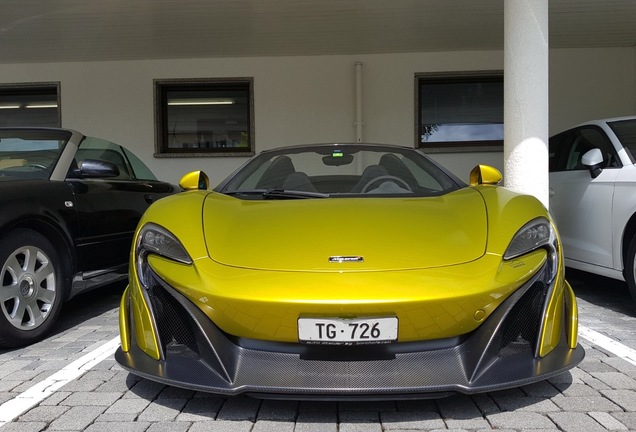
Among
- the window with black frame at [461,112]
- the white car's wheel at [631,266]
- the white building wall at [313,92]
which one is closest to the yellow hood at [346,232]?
the white car's wheel at [631,266]

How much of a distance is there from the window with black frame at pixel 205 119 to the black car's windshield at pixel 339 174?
16.8 feet

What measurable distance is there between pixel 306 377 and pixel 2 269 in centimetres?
206

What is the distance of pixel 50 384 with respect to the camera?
2453 millimetres

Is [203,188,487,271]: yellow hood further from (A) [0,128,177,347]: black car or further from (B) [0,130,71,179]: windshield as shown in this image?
(B) [0,130,71,179]: windshield

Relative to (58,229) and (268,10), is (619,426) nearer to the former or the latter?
(58,229)

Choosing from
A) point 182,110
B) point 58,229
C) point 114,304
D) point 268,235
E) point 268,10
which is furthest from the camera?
point 182,110

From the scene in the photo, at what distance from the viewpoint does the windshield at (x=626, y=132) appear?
3.89 m

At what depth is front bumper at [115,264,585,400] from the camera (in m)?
1.78

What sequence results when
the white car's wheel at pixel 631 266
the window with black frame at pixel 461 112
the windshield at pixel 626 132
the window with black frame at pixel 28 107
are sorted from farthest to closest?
1. the window with black frame at pixel 28 107
2. the window with black frame at pixel 461 112
3. the windshield at pixel 626 132
4. the white car's wheel at pixel 631 266

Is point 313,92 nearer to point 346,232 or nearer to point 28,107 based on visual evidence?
point 28,107

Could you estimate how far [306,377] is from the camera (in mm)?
1799

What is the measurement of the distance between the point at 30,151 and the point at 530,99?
13.1 ft

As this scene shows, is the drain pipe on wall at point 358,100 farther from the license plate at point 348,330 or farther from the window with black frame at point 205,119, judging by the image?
the license plate at point 348,330

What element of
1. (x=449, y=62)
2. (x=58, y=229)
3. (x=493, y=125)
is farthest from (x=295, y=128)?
(x=58, y=229)
